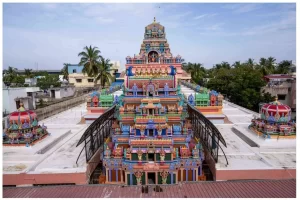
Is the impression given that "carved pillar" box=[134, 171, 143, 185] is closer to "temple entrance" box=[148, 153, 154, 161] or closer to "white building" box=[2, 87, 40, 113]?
"temple entrance" box=[148, 153, 154, 161]

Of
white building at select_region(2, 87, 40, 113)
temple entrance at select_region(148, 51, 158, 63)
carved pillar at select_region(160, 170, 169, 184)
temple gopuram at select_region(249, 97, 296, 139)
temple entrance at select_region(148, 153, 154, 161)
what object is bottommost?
carved pillar at select_region(160, 170, 169, 184)

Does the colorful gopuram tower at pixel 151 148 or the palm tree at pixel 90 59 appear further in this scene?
the palm tree at pixel 90 59

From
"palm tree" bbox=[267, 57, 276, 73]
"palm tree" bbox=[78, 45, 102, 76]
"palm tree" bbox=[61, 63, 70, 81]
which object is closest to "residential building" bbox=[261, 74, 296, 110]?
"palm tree" bbox=[267, 57, 276, 73]

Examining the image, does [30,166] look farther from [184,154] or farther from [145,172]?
[184,154]

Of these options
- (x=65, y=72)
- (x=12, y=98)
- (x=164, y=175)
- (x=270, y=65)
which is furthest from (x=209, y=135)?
(x=65, y=72)

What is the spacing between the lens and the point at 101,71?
43250 millimetres

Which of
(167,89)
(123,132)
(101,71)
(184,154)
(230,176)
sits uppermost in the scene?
(101,71)

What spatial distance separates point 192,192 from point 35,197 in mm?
7374

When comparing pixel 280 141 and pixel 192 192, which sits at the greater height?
pixel 280 141

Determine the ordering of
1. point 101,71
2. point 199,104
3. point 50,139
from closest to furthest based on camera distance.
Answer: point 50,139 < point 199,104 < point 101,71

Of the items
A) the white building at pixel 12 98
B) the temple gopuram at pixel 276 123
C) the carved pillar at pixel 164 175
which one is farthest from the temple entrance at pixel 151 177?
the white building at pixel 12 98

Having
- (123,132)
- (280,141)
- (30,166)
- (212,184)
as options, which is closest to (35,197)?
(30,166)

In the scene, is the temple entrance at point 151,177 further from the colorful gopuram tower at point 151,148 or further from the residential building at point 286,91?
the residential building at point 286,91

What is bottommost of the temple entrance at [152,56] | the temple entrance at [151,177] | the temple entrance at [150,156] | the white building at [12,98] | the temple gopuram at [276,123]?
the temple entrance at [151,177]
